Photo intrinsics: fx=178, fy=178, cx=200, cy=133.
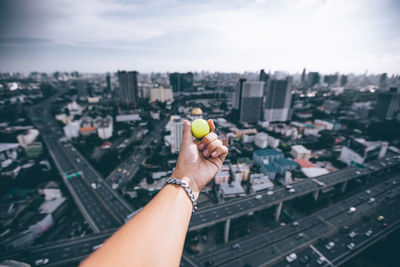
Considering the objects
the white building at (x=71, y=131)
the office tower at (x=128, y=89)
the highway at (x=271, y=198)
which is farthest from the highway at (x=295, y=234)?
the office tower at (x=128, y=89)

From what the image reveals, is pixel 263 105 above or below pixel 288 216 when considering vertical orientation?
above

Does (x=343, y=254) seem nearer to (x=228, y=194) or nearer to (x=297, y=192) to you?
(x=297, y=192)

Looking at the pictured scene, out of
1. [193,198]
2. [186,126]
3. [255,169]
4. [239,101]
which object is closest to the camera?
[193,198]

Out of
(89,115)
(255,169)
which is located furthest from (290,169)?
(89,115)

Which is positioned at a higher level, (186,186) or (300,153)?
(186,186)

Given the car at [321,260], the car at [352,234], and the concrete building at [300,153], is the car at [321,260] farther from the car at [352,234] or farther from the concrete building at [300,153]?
the concrete building at [300,153]

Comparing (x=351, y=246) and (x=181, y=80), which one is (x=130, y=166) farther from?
(x=181, y=80)

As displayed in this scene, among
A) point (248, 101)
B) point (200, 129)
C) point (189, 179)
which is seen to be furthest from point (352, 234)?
point (248, 101)
